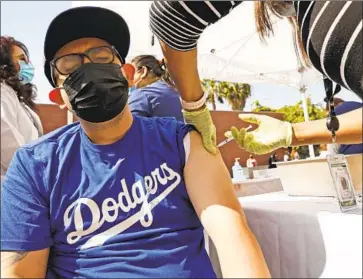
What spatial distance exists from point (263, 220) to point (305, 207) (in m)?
0.12

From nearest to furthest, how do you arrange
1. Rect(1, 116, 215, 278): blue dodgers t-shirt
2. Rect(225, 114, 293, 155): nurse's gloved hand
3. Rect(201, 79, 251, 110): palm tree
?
1. Rect(1, 116, 215, 278): blue dodgers t-shirt
2. Rect(225, 114, 293, 155): nurse's gloved hand
3. Rect(201, 79, 251, 110): palm tree

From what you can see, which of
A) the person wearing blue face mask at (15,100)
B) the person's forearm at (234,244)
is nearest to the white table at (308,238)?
the person's forearm at (234,244)

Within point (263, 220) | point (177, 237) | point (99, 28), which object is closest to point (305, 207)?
point (263, 220)

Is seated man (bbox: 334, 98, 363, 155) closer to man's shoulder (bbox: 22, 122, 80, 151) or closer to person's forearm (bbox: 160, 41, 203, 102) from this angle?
person's forearm (bbox: 160, 41, 203, 102)

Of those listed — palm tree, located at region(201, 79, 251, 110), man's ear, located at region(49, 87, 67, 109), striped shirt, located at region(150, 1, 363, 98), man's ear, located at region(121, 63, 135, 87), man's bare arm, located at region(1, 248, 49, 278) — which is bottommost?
palm tree, located at region(201, 79, 251, 110)

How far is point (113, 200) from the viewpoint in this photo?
2.53 feet

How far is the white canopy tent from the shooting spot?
380 cm

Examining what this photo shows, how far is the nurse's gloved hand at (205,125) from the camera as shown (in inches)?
33.5

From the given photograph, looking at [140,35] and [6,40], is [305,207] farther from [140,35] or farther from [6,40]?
[140,35]

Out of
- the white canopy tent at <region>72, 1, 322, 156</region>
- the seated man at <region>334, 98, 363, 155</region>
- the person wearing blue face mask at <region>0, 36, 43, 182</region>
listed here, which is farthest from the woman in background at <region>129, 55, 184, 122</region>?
the white canopy tent at <region>72, 1, 322, 156</region>

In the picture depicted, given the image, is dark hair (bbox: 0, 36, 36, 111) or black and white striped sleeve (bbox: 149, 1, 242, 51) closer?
black and white striped sleeve (bbox: 149, 1, 242, 51)

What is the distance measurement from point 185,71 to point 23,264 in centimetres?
59

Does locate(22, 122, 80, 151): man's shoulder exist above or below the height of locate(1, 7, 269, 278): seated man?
above

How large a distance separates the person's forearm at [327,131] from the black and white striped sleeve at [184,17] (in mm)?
375
